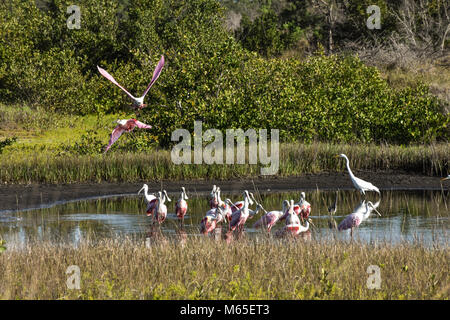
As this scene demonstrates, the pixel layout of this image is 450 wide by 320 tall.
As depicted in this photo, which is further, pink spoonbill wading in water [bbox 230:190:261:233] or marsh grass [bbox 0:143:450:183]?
marsh grass [bbox 0:143:450:183]

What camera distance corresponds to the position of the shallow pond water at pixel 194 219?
42.4ft

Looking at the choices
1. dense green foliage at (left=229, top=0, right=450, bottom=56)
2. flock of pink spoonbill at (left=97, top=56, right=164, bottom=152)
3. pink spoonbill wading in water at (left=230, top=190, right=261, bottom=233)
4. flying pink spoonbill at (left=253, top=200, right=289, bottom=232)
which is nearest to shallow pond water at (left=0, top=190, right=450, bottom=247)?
flying pink spoonbill at (left=253, top=200, right=289, bottom=232)

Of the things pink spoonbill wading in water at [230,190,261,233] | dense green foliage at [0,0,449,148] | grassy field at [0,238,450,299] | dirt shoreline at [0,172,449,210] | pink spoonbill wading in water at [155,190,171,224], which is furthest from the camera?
dense green foliage at [0,0,449,148]

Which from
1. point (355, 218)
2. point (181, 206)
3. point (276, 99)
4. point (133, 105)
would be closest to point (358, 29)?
point (276, 99)

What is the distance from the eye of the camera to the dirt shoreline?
1948cm

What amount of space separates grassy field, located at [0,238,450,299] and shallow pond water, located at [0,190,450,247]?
140cm

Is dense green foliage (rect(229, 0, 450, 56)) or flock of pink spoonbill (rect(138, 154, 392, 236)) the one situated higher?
dense green foliage (rect(229, 0, 450, 56))

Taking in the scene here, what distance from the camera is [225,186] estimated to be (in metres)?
21.2

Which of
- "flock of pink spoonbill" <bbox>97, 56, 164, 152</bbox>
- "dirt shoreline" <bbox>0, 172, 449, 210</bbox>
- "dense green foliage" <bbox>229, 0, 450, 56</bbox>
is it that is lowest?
"dirt shoreline" <bbox>0, 172, 449, 210</bbox>

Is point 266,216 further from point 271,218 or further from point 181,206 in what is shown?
point 181,206

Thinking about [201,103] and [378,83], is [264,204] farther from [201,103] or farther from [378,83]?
[378,83]

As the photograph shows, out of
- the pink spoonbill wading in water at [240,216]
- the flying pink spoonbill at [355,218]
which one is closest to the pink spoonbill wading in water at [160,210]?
the pink spoonbill wading in water at [240,216]

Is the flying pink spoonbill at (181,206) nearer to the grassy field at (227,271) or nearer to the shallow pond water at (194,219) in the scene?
the shallow pond water at (194,219)

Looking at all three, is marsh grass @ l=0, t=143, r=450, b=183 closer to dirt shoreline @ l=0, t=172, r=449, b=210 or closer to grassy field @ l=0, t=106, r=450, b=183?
grassy field @ l=0, t=106, r=450, b=183
